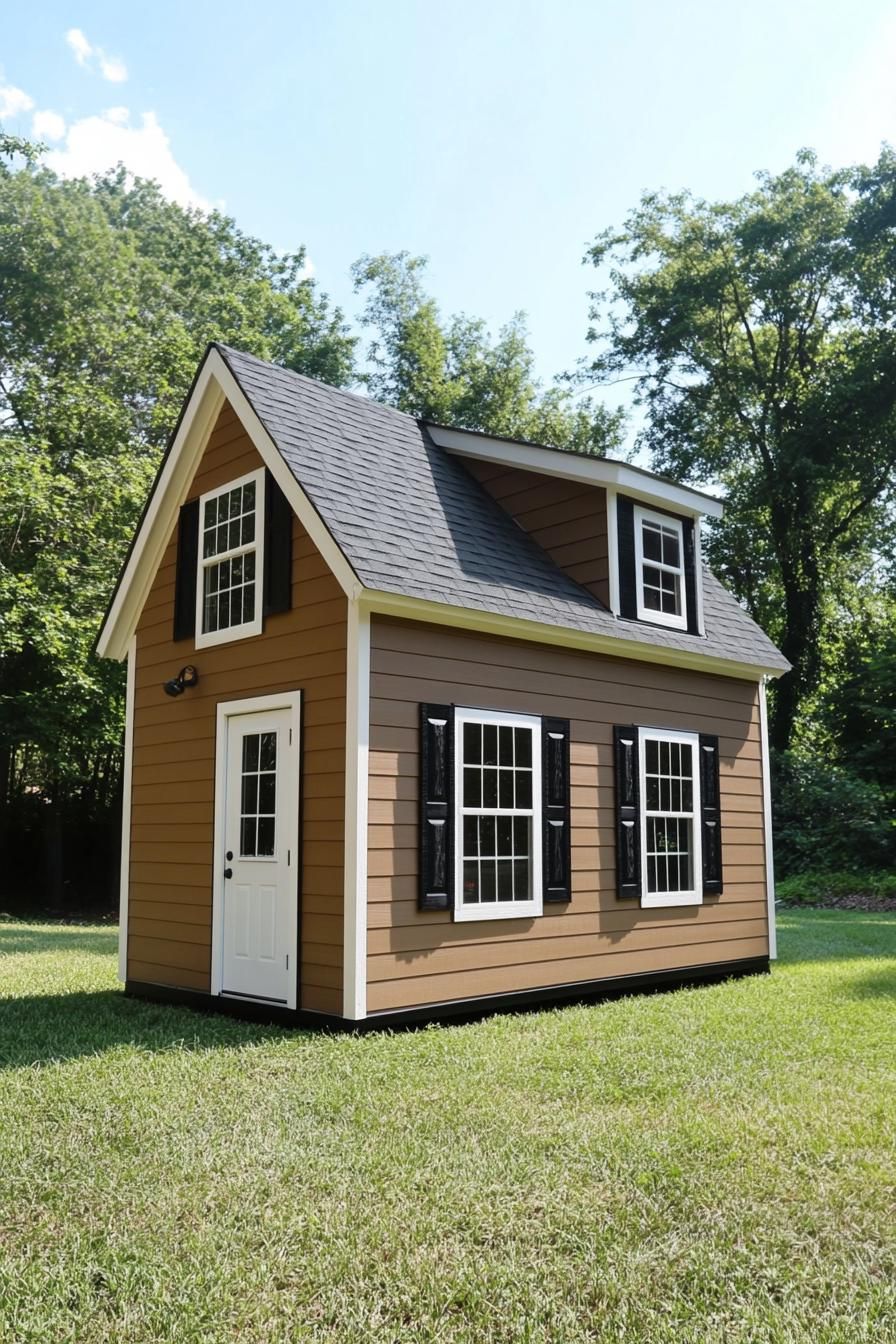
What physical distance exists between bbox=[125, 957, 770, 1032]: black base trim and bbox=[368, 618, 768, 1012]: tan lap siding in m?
0.07

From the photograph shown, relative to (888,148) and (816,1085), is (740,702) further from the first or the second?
(888,148)

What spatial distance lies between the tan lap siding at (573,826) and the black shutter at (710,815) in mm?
161

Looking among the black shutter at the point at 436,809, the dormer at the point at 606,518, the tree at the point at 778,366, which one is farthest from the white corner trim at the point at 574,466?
the tree at the point at 778,366

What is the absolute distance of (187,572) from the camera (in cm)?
950

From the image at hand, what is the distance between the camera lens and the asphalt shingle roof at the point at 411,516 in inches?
312

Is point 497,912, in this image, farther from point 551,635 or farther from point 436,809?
point 551,635

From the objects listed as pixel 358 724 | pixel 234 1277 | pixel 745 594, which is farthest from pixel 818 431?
pixel 234 1277

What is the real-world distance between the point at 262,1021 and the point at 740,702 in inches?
228

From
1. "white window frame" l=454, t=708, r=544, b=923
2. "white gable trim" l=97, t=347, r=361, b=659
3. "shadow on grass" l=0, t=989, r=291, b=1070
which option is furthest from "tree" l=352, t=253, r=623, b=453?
"shadow on grass" l=0, t=989, r=291, b=1070

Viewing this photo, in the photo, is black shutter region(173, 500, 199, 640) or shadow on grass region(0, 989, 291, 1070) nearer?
shadow on grass region(0, 989, 291, 1070)

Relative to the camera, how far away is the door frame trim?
7699 millimetres

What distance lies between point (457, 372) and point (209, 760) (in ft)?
82.6

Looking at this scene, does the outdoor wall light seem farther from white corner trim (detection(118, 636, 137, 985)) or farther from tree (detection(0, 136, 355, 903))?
tree (detection(0, 136, 355, 903))

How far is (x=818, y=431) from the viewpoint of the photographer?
23672 millimetres
